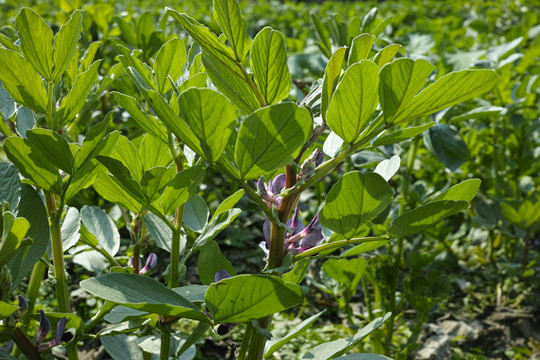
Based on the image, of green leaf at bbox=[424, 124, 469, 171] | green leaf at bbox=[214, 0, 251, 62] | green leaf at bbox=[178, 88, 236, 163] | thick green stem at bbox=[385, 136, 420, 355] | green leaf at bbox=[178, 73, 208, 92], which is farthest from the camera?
thick green stem at bbox=[385, 136, 420, 355]

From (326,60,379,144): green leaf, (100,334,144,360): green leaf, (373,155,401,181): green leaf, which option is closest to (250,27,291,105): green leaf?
(326,60,379,144): green leaf

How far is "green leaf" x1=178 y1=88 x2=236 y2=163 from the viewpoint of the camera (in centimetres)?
61

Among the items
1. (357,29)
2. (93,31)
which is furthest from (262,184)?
(93,31)

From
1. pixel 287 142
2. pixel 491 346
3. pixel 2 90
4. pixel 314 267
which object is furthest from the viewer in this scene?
pixel 314 267

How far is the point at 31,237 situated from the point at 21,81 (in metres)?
0.23

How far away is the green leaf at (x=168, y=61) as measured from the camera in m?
0.87

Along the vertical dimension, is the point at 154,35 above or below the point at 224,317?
above

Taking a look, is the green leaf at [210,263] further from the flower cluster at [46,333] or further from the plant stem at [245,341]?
the flower cluster at [46,333]

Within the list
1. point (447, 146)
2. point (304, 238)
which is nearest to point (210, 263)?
point (304, 238)

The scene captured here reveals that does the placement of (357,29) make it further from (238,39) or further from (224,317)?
(224,317)

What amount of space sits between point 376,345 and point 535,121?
4.80 ft

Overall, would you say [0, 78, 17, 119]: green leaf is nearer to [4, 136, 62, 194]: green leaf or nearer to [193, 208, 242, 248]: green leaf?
[4, 136, 62, 194]: green leaf

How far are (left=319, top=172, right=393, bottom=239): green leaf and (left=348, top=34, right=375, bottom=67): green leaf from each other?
17 cm

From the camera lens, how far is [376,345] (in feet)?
5.84
